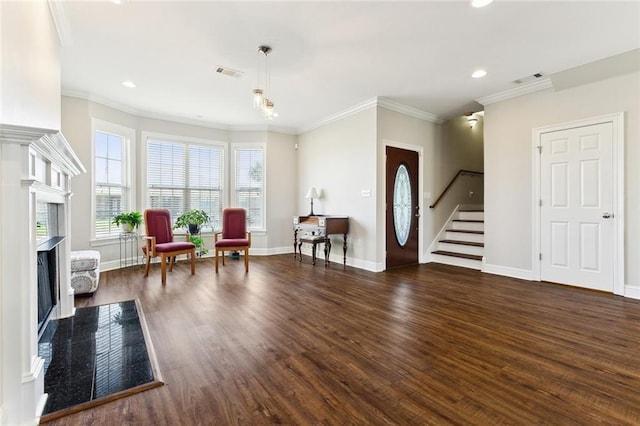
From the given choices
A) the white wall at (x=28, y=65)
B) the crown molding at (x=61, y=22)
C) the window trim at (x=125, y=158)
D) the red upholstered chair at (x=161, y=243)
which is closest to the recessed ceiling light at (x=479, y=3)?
the white wall at (x=28, y=65)

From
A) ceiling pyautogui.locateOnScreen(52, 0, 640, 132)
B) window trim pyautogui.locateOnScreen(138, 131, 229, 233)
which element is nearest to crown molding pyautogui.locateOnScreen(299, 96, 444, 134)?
ceiling pyautogui.locateOnScreen(52, 0, 640, 132)

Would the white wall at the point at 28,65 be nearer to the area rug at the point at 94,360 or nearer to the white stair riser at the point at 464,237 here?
the area rug at the point at 94,360

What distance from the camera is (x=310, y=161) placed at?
20.8ft

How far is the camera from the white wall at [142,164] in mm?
4465

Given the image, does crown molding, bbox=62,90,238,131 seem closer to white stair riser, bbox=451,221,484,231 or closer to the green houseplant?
the green houseplant

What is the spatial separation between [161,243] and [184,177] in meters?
1.73

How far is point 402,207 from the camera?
5.26 metres

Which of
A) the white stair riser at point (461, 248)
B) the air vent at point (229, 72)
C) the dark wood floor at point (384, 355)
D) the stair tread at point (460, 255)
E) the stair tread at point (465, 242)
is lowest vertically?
the dark wood floor at point (384, 355)

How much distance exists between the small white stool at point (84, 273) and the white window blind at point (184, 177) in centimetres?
214

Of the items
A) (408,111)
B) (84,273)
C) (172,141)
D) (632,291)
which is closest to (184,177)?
(172,141)

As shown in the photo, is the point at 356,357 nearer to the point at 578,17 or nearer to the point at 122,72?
the point at 578,17

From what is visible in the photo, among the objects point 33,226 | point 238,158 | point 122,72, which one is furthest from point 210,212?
point 33,226

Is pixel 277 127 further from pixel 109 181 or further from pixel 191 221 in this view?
pixel 109 181

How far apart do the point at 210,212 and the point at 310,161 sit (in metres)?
2.42
